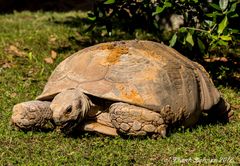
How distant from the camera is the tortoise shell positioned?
484 centimetres

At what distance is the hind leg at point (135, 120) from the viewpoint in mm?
4773

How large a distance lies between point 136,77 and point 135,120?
15.6 inches

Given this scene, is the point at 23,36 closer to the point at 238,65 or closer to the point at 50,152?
the point at 238,65

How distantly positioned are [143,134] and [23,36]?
4.16 m

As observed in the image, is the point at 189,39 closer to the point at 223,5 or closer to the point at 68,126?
the point at 223,5

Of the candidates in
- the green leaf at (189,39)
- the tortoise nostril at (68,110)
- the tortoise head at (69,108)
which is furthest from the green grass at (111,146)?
the green leaf at (189,39)

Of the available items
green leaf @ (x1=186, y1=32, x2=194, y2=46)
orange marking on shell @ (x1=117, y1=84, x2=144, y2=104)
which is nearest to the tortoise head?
orange marking on shell @ (x1=117, y1=84, x2=144, y2=104)

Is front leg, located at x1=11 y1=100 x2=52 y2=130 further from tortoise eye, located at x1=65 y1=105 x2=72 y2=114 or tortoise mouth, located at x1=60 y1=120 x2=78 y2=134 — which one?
tortoise eye, located at x1=65 y1=105 x2=72 y2=114

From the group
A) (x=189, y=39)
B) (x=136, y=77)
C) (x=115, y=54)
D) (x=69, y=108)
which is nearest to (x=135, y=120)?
(x=136, y=77)

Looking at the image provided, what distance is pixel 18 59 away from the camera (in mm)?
7719

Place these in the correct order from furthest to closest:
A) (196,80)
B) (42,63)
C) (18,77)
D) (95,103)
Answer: (42,63), (18,77), (196,80), (95,103)

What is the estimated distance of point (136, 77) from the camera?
492 cm

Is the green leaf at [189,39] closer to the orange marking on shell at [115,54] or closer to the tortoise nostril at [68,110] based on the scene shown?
the orange marking on shell at [115,54]

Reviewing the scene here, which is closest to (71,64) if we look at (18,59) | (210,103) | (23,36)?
(210,103)
